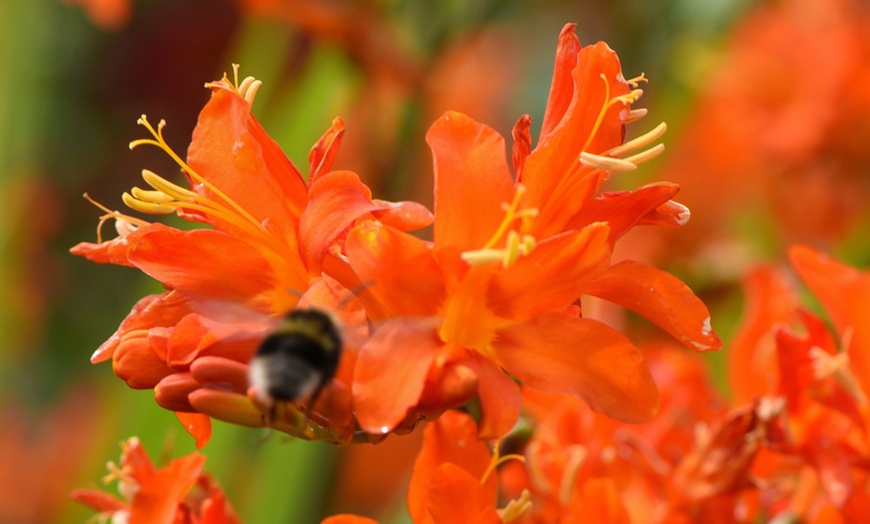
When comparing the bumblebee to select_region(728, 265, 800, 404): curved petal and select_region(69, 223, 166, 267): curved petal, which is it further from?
select_region(728, 265, 800, 404): curved petal

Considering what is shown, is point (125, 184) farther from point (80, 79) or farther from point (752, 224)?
point (752, 224)

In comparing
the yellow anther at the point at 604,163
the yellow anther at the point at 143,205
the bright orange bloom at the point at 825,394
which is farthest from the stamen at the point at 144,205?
the bright orange bloom at the point at 825,394

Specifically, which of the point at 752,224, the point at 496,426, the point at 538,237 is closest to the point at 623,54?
the point at 752,224

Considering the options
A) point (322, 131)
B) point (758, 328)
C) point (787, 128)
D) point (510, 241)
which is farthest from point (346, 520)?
point (787, 128)

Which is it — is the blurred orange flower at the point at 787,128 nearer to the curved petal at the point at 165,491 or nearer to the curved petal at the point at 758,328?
the curved petal at the point at 758,328

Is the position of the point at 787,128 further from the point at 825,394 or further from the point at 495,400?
the point at 495,400

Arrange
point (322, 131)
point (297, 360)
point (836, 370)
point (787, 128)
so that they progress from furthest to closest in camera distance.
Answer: point (787, 128) → point (322, 131) → point (836, 370) → point (297, 360)

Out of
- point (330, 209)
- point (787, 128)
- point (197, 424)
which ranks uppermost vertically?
point (330, 209)
